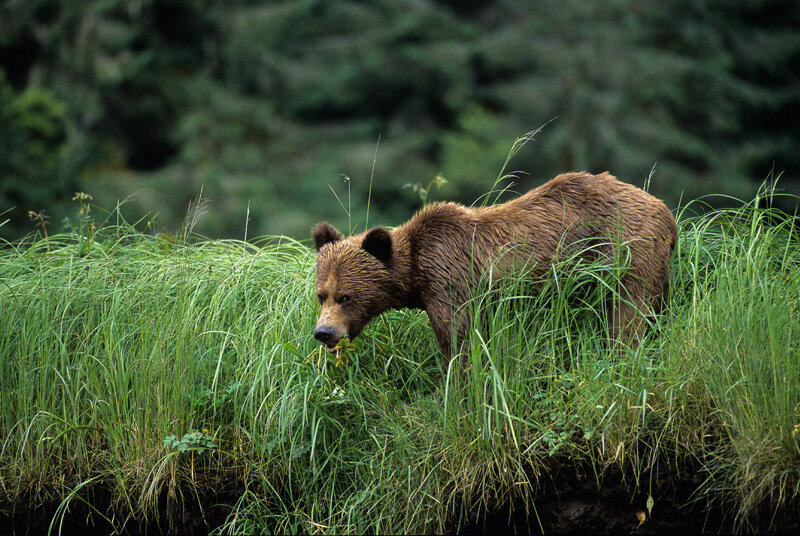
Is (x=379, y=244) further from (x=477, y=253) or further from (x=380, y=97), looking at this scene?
(x=380, y=97)

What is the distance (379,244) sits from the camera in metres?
3.75

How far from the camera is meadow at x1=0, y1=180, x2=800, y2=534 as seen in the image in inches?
134

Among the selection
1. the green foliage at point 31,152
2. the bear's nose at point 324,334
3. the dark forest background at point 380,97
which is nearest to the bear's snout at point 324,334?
the bear's nose at point 324,334

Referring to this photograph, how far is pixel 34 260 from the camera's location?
16.6 feet

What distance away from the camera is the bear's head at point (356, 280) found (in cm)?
371

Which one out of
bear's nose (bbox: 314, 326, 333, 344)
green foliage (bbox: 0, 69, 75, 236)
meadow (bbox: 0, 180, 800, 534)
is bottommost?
green foliage (bbox: 0, 69, 75, 236)

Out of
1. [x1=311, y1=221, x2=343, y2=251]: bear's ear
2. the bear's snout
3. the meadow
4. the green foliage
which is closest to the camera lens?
the meadow

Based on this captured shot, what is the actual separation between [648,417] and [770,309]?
2.35 ft

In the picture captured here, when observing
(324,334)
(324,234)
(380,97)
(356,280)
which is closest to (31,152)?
(380,97)

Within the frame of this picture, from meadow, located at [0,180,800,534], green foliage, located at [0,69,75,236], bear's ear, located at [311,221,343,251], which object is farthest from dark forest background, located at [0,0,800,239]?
bear's ear, located at [311,221,343,251]

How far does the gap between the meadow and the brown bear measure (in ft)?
0.43

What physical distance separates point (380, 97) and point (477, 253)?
50.1 ft

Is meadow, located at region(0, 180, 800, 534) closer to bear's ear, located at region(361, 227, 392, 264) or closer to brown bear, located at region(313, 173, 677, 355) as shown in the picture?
brown bear, located at region(313, 173, 677, 355)

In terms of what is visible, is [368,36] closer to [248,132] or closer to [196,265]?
[248,132]
